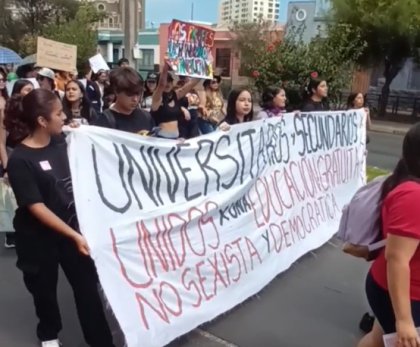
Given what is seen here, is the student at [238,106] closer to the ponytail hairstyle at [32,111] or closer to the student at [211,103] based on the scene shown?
the ponytail hairstyle at [32,111]

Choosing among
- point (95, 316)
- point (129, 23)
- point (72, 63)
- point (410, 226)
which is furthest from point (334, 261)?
point (129, 23)

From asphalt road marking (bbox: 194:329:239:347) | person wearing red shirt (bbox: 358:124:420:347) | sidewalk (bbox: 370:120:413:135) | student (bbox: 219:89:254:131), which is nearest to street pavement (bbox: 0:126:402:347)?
asphalt road marking (bbox: 194:329:239:347)

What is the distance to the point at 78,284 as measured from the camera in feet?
9.93

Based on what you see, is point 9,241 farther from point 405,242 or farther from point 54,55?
point 405,242

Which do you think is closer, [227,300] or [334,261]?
[227,300]

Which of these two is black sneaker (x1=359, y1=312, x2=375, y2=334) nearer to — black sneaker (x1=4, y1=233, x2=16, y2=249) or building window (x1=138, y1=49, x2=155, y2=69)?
black sneaker (x1=4, y1=233, x2=16, y2=249)

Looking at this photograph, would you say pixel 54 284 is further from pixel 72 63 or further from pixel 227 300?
pixel 72 63

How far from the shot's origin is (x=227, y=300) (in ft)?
12.2

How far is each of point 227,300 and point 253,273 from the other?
1.29ft

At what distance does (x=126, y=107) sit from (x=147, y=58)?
49.1 m

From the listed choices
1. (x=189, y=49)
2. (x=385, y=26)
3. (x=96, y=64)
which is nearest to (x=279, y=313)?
(x=189, y=49)

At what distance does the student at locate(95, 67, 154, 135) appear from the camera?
11.5 ft

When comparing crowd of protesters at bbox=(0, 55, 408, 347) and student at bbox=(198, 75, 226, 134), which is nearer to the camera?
crowd of protesters at bbox=(0, 55, 408, 347)

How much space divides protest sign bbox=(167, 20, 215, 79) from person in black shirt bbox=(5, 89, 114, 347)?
2.09 meters
